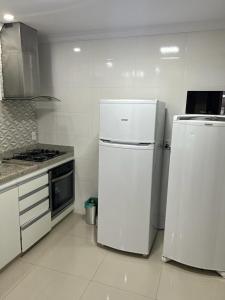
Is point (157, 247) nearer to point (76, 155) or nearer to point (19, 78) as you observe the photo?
point (76, 155)

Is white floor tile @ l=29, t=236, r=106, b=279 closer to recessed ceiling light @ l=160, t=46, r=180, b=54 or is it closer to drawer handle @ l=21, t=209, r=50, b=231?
drawer handle @ l=21, t=209, r=50, b=231

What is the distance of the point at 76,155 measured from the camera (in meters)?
3.00

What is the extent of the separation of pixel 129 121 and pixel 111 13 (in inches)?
38.8

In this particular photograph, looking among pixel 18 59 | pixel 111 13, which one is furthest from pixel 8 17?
pixel 111 13

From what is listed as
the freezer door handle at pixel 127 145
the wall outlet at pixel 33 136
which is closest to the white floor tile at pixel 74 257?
the freezer door handle at pixel 127 145

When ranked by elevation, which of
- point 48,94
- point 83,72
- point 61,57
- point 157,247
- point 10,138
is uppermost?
point 61,57

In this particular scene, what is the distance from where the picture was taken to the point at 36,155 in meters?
2.68

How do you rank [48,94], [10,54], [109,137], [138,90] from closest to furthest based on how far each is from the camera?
[109,137], [10,54], [138,90], [48,94]

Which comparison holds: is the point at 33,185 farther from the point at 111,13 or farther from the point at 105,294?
the point at 111,13

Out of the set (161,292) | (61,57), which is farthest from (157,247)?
(61,57)

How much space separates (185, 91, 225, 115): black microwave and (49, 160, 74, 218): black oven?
156 centimetres

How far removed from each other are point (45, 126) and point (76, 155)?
1.91ft

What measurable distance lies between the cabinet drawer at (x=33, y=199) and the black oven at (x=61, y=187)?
106 millimetres

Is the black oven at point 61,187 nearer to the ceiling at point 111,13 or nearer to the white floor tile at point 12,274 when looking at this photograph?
the white floor tile at point 12,274
